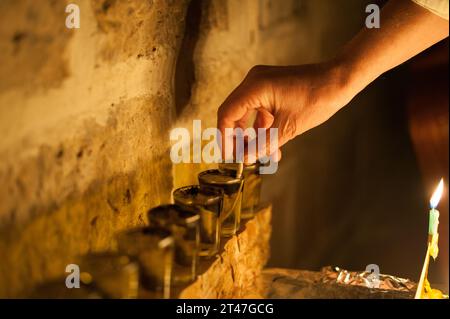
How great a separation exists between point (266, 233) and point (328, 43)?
1043 millimetres

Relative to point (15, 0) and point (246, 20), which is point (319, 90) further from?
point (15, 0)

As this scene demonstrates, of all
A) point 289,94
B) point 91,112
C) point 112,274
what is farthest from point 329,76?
point 112,274

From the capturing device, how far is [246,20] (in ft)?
4.78

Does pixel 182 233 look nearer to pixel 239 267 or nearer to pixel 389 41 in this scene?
pixel 239 267

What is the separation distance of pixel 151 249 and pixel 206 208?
18cm

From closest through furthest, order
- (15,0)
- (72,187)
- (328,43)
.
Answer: (15,0) < (72,187) < (328,43)

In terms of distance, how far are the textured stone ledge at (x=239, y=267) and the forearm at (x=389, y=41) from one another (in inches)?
15.6

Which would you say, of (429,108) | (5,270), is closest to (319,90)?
(5,270)

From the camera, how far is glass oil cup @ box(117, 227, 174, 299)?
32.8 inches

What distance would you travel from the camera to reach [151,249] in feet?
2.74

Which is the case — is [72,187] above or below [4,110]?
below

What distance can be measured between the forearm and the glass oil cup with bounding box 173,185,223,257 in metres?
0.38
